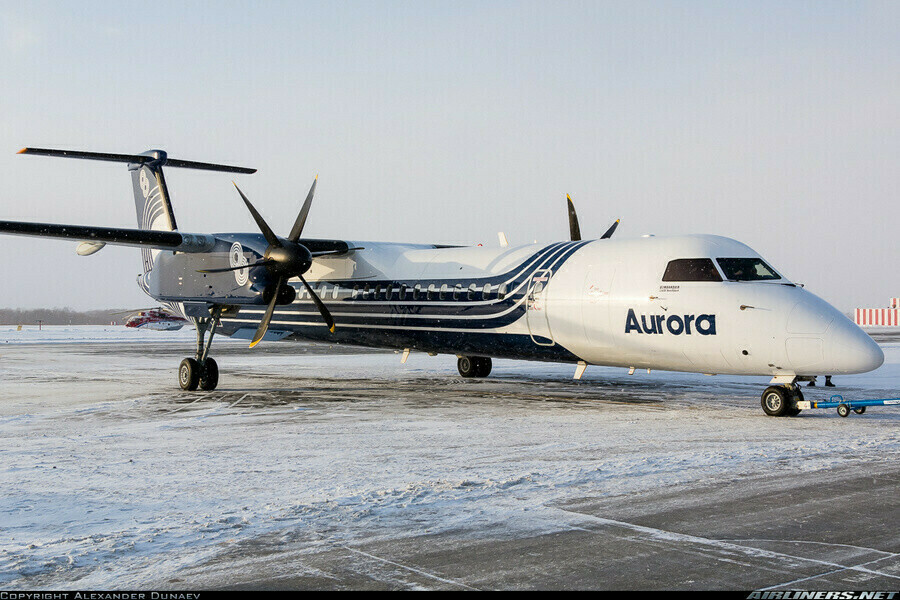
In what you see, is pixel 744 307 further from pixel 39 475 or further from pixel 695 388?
pixel 39 475

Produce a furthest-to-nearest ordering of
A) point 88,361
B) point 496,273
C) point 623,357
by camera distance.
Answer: point 88,361 → point 496,273 → point 623,357

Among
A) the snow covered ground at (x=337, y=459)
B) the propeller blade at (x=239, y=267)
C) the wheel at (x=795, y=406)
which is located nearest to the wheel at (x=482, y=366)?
the snow covered ground at (x=337, y=459)

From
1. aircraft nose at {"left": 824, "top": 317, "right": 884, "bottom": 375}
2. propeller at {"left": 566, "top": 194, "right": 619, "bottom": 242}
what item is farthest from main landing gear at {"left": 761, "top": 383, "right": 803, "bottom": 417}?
propeller at {"left": 566, "top": 194, "right": 619, "bottom": 242}

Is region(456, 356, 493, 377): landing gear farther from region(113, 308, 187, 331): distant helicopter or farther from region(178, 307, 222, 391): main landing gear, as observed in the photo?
region(113, 308, 187, 331): distant helicopter

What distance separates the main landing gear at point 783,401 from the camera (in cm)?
1252

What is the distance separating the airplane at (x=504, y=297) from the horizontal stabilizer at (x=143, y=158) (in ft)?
0.13

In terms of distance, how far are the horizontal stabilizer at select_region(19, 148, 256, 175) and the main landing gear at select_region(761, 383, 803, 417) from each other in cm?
1461

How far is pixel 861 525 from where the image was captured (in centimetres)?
597

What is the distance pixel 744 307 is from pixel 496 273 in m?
A: 5.40

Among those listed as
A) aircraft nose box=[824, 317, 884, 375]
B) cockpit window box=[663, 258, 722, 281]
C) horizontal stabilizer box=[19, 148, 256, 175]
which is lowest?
aircraft nose box=[824, 317, 884, 375]

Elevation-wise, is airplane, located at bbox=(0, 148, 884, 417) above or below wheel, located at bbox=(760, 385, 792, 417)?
above

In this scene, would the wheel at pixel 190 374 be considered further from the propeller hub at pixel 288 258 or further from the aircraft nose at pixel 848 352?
the aircraft nose at pixel 848 352

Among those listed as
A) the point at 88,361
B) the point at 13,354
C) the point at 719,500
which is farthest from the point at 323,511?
the point at 13,354

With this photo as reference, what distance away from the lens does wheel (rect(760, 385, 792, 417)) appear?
41.1 feet
